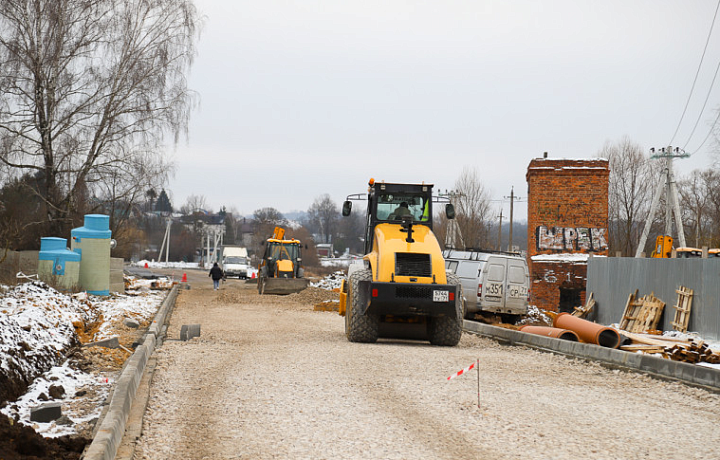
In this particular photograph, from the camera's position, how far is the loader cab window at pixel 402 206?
56.0 feet

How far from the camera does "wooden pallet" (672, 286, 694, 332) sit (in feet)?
65.7

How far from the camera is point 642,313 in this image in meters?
22.6

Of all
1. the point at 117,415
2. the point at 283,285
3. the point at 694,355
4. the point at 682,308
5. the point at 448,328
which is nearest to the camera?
the point at 117,415

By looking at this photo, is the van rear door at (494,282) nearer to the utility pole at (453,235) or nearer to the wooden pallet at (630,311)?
the wooden pallet at (630,311)

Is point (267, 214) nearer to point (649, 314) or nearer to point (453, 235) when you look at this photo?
point (453, 235)

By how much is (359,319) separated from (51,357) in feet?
19.0

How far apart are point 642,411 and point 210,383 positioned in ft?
16.8

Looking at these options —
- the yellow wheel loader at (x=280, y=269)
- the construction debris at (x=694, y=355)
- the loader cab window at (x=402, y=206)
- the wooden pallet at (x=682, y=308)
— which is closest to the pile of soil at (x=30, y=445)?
the construction debris at (x=694, y=355)

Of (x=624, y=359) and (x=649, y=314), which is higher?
(x=649, y=314)

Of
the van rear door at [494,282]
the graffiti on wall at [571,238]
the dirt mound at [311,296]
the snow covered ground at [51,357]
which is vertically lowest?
the dirt mound at [311,296]

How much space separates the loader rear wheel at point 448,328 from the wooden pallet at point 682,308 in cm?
729

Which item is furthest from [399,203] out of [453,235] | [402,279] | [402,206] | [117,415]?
[453,235]

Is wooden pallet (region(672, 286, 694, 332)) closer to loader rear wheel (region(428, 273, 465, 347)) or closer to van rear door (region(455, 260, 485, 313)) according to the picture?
van rear door (region(455, 260, 485, 313))

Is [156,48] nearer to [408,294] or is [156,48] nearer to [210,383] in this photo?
[408,294]
